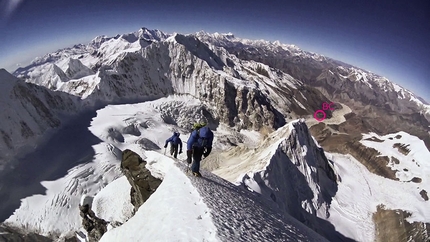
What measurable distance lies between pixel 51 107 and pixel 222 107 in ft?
160

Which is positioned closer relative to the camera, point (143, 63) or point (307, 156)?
point (307, 156)

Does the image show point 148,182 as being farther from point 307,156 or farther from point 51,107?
point 51,107

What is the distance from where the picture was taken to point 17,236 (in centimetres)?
3155

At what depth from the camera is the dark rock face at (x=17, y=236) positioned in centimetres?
3081

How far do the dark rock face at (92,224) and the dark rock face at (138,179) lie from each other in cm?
226

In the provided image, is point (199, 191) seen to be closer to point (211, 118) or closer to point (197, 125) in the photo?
point (197, 125)

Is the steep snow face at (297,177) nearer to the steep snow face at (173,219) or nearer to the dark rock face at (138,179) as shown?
the dark rock face at (138,179)

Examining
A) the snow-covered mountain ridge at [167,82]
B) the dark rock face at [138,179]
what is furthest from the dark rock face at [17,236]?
the snow-covered mountain ridge at [167,82]

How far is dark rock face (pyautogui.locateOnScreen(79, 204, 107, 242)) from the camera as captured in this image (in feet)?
50.2

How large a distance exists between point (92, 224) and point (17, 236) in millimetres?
23143

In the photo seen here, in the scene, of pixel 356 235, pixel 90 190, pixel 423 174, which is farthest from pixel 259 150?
pixel 423 174

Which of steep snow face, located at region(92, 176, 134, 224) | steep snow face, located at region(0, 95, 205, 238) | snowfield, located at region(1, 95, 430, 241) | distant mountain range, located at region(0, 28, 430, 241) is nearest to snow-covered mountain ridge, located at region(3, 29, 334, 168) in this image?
distant mountain range, located at region(0, 28, 430, 241)

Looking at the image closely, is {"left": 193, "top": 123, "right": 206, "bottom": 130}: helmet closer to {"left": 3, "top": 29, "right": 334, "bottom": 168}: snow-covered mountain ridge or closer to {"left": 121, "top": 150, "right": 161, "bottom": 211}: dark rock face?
{"left": 121, "top": 150, "right": 161, "bottom": 211}: dark rock face

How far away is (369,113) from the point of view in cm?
17488
